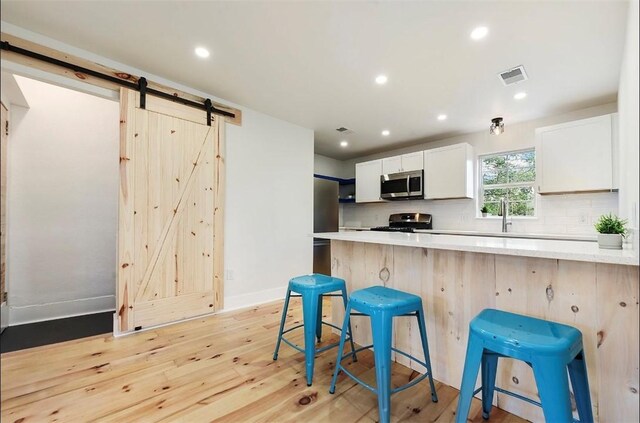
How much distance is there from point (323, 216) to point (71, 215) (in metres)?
3.25

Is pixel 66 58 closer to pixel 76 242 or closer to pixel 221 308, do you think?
pixel 76 242

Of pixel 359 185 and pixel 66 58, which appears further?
pixel 359 185

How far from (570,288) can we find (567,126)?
2.73 metres

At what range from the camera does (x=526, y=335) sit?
1.13 metres

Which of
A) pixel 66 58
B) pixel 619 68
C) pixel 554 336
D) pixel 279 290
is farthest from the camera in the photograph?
pixel 279 290

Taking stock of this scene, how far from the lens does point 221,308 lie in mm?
3178

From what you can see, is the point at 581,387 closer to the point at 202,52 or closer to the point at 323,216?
the point at 202,52

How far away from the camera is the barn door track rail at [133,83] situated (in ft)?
7.11

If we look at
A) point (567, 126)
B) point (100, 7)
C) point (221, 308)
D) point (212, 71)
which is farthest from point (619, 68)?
point (221, 308)

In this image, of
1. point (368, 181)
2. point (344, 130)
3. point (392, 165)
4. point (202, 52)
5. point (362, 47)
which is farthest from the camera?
point (368, 181)

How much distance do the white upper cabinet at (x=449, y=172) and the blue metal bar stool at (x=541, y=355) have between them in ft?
9.93

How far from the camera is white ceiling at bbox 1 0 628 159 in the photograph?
1866mm

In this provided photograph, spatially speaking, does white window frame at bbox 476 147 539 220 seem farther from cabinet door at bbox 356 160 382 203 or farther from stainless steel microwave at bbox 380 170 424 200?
cabinet door at bbox 356 160 382 203

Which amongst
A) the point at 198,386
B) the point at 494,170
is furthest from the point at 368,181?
the point at 198,386
